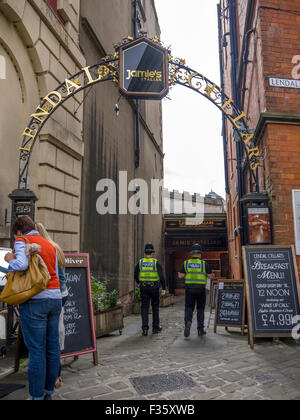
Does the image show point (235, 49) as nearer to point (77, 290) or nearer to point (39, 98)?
point (39, 98)

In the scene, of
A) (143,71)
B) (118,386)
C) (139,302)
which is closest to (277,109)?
(143,71)

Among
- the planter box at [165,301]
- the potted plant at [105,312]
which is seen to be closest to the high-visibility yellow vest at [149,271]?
the potted plant at [105,312]

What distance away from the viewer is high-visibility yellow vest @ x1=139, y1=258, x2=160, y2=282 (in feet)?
23.5

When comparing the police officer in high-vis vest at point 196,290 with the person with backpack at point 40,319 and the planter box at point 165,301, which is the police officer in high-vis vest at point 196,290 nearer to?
the person with backpack at point 40,319

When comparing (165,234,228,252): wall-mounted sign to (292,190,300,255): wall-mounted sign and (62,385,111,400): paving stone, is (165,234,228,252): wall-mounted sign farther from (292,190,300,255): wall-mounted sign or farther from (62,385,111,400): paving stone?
(62,385,111,400): paving stone

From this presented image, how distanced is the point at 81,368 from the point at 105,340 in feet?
6.77

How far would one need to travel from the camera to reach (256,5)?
23.8ft

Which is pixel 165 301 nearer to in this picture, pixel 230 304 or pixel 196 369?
pixel 230 304

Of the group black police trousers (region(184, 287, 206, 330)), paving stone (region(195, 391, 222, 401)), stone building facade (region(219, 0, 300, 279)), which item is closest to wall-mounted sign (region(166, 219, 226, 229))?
stone building facade (region(219, 0, 300, 279))

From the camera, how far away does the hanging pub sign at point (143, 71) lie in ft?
21.4

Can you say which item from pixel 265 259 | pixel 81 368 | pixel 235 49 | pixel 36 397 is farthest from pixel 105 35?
pixel 36 397

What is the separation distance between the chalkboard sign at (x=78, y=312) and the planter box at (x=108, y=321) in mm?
1769

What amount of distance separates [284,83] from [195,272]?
400 cm
